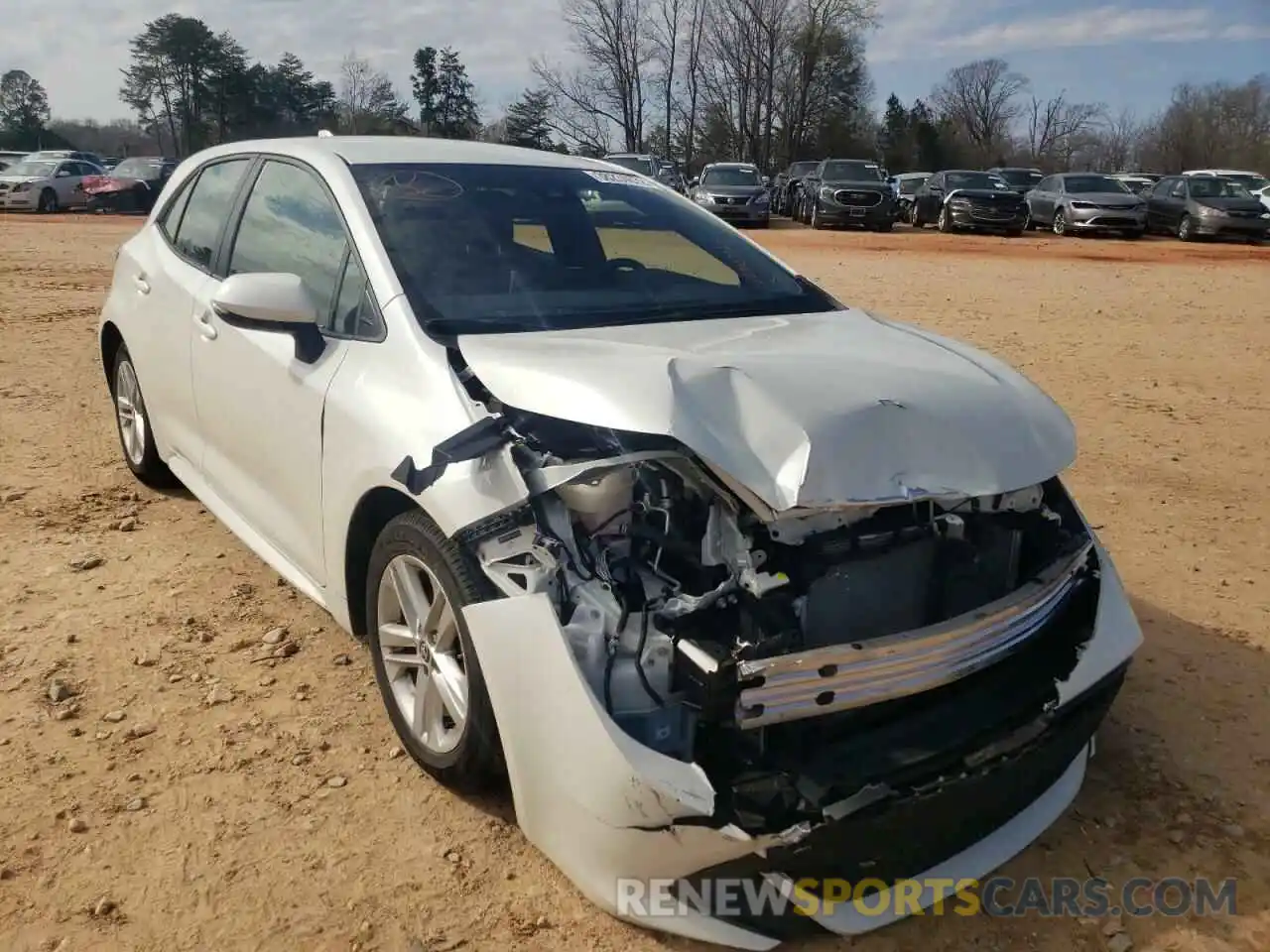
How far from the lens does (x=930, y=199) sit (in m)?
28.8

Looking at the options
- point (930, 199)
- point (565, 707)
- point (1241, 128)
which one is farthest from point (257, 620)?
point (1241, 128)

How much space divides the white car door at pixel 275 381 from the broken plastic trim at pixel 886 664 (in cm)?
158

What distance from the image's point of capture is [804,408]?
91.9 inches

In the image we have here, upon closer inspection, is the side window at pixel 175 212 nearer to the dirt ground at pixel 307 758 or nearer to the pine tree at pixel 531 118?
the dirt ground at pixel 307 758

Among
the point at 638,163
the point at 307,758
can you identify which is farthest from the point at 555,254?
the point at 638,163

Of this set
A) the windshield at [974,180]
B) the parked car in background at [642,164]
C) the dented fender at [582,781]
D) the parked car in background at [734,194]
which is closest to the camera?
the dented fender at [582,781]

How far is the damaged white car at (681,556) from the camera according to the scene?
2.12 meters

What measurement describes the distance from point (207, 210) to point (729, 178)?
2385cm

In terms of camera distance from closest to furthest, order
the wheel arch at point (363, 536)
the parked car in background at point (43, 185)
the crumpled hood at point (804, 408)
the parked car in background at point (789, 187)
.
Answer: the crumpled hood at point (804, 408) → the wheel arch at point (363, 536) → the parked car in background at point (43, 185) → the parked car in background at point (789, 187)

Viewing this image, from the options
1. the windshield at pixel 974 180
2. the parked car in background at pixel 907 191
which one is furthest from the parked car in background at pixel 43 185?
the windshield at pixel 974 180

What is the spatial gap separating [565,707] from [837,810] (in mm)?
600

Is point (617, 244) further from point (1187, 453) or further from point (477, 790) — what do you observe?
point (1187, 453)

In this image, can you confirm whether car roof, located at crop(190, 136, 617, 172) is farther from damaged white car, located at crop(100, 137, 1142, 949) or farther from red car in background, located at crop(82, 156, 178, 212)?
red car in background, located at crop(82, 156, 178, 212)

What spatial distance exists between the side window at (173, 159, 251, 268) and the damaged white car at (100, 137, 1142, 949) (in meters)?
0.87
